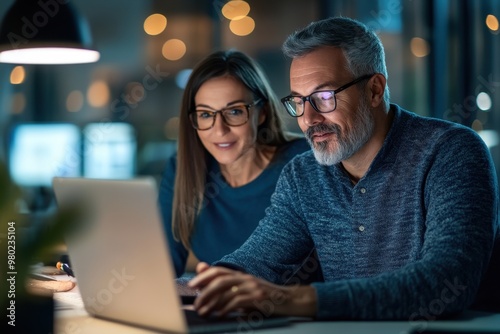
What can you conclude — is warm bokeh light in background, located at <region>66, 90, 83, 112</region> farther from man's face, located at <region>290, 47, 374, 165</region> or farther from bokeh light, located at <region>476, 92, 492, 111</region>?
man's face, located at <region>290, 47, 374, 165</region>

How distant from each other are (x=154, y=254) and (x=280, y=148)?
1823 millimetres

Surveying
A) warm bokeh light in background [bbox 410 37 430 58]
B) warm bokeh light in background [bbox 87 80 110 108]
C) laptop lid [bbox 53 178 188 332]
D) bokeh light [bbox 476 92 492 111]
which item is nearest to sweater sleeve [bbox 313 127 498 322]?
laptop lid [bbox 53 178 188 332]

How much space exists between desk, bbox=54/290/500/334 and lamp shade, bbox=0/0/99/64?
213 cm

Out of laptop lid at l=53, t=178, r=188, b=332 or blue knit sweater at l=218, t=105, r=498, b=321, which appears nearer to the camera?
laptop lid at l=53, t=178, r=188, b=332

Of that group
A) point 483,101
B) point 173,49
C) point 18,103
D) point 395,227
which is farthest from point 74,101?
point 395,227

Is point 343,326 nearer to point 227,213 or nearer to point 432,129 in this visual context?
point 432,129

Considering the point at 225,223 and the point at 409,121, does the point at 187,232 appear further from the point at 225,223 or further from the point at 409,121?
the point at 409,121

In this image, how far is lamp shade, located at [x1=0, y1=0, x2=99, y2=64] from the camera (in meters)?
3.56

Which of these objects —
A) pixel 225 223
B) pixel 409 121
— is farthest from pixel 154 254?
pixel 225 223

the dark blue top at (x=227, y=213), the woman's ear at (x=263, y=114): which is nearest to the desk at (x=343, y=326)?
the dark blue top at (x=227, y=213)

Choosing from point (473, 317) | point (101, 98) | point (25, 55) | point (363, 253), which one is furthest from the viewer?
point (101, 98)

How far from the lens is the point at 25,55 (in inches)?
148

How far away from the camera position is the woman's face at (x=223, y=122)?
3.00 meters

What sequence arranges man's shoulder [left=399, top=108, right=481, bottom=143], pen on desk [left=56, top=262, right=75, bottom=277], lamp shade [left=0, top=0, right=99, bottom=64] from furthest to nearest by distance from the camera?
lamp shade [left=0, top=0, right=99, bottom=64] < pen on desk [left=56, top=262, right=75, bottom=277] < man's shoulder [left=399, top=108, right=481, bottom=143]
